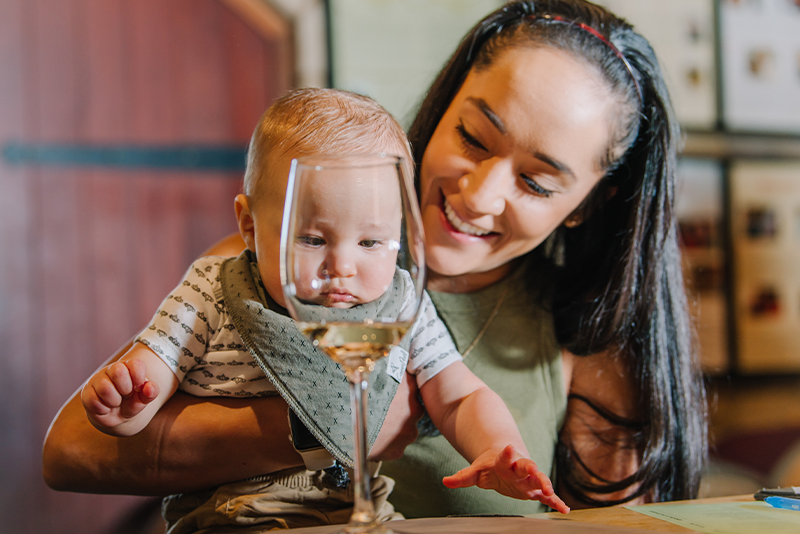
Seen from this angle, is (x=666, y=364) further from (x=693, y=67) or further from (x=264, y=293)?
(x=693, y=67)

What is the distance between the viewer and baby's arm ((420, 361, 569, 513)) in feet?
1.67

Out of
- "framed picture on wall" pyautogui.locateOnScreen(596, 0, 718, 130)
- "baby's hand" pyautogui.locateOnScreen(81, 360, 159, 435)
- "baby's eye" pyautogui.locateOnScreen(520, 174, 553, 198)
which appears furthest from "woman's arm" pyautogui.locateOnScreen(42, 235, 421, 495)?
"framed picture on wall" pyautogui.locateOnScreen(596, 0, 718, 130)

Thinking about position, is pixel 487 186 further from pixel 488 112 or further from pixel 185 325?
pixel 185 325

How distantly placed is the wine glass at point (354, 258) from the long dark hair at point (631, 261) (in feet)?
1.97

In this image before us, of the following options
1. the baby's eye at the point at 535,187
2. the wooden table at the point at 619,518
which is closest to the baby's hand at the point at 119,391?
the wooden table at the point at 619,518

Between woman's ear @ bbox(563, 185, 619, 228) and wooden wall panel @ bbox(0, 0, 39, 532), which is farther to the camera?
wooden wall panel @ bbox(0, 0, 39, 532)

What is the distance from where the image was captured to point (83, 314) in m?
2.16

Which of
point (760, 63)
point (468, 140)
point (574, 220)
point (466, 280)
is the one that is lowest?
point (466, 280)

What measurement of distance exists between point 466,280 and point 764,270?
6.30 ft

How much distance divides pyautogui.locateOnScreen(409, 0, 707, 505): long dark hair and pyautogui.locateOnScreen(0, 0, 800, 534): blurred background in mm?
1037

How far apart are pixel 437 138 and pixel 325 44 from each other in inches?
55.3

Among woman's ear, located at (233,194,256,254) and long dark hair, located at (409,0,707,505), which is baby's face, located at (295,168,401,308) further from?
long dark hair, located at (409,0,707,505)

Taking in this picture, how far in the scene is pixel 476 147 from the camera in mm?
913

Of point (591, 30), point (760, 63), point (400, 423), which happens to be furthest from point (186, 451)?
point (760, 63)
